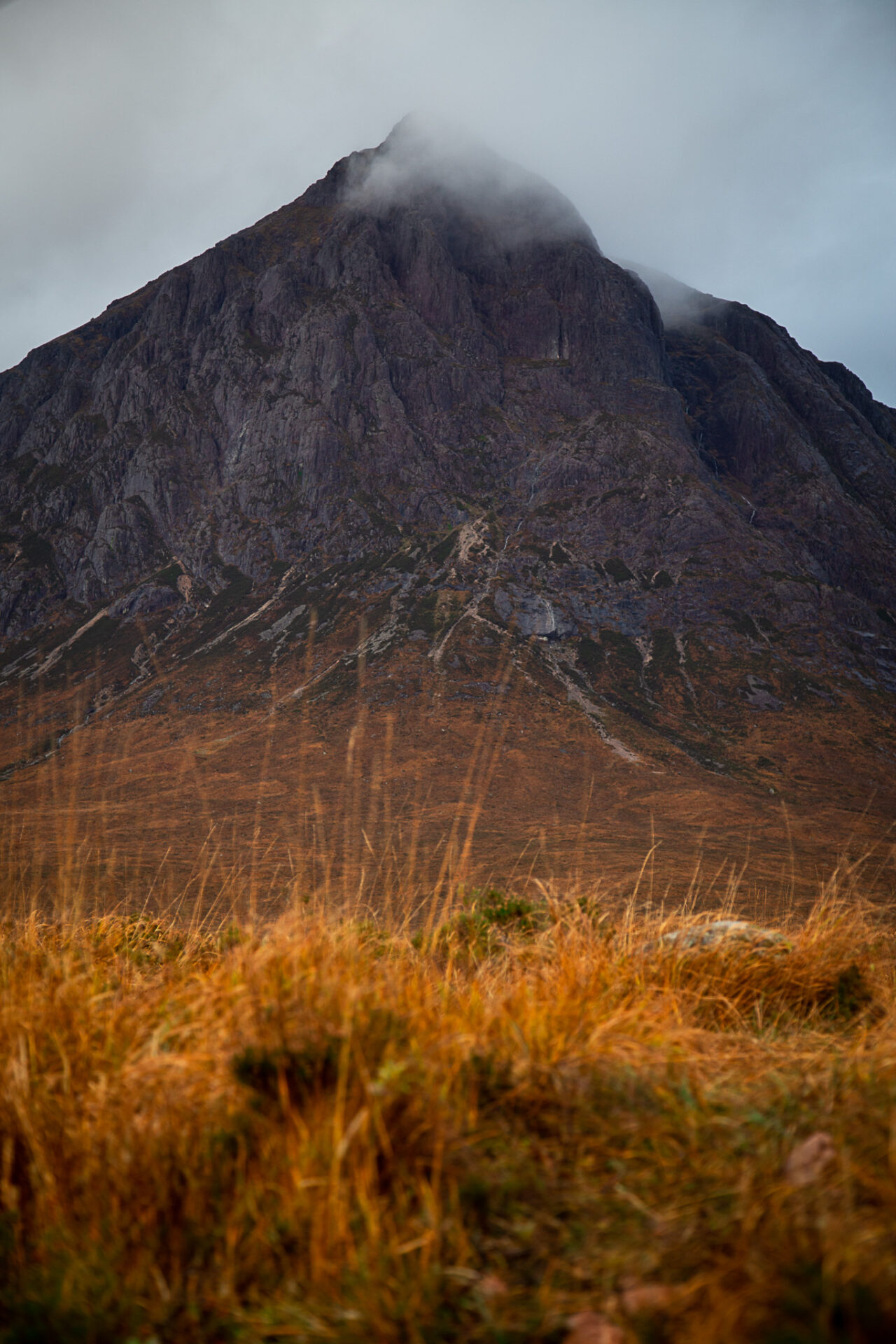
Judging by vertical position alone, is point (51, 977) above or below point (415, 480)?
below

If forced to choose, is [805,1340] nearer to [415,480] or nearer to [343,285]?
[415,480]

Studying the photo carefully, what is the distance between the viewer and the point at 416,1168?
1.56 meters

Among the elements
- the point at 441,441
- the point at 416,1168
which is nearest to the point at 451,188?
the point at 441,441

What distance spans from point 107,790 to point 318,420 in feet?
146

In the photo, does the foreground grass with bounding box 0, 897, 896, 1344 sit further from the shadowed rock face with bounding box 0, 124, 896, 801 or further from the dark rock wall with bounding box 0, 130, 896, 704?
the dark rock wall with bounding box 0, 130, 896, 704

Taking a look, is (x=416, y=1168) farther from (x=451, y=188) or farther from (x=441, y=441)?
(x=451, y=188)

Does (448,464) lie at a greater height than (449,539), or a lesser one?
greater

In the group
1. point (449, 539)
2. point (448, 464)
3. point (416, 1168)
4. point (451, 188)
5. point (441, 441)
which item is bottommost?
point (416, 1168)

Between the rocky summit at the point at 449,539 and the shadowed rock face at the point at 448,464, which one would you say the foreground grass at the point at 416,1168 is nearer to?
the rocky summit at the point at 449,539

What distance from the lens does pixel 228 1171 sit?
63.6 inches

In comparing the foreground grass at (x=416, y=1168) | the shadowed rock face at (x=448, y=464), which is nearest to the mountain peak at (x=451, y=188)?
the shadowed rock face at (x=448, y=464)

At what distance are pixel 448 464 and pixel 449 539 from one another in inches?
407

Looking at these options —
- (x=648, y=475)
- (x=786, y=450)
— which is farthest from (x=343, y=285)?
(x=786, y=450)

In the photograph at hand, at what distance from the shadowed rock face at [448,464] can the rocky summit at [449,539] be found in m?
0.35
